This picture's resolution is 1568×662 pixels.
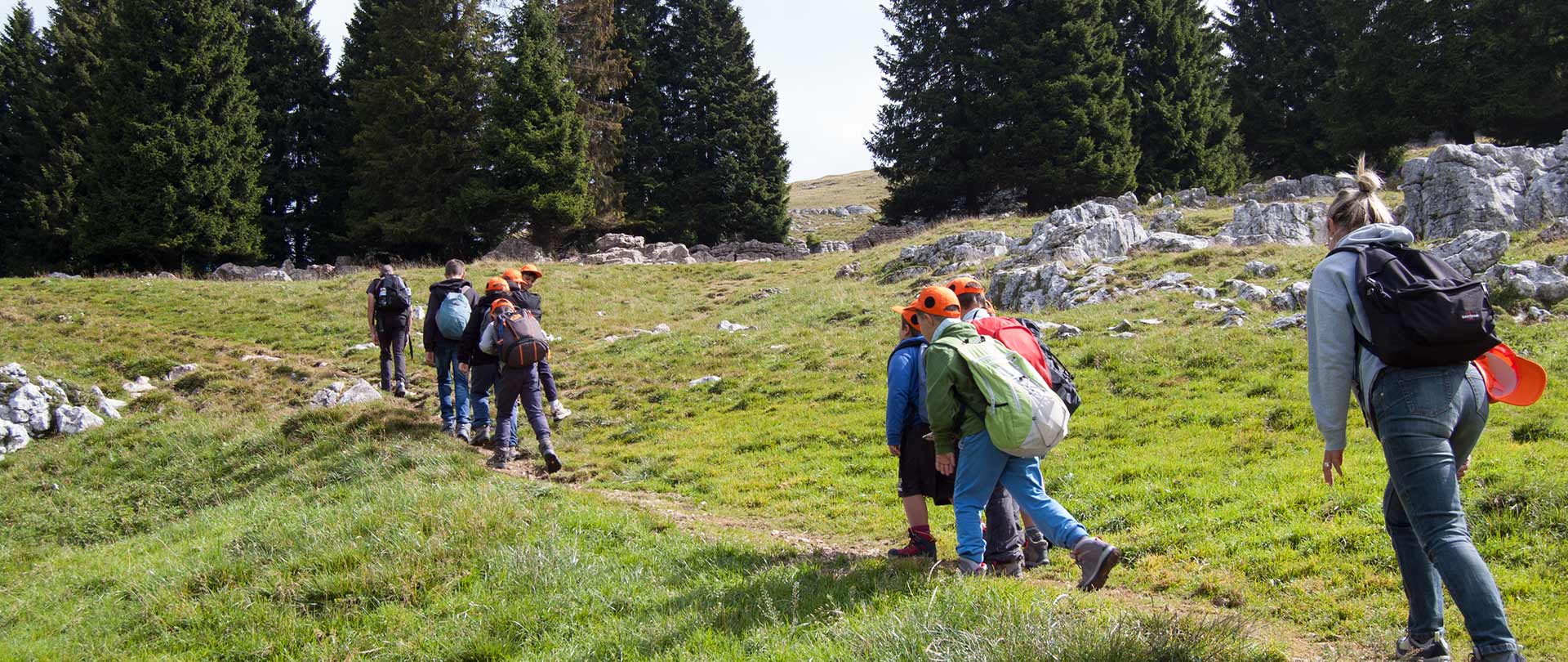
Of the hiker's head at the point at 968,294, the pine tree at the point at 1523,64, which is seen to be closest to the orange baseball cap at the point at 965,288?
the hiker's head at the point at 968,294

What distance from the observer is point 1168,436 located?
384 inches

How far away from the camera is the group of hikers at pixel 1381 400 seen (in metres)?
3.64

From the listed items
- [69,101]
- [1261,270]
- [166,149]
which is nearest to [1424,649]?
[1261,270]

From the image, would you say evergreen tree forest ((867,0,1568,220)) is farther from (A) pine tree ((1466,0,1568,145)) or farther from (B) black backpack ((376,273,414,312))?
(B) black backpack ((376,273,414,312))

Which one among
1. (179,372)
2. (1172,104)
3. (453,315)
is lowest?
(179,372)

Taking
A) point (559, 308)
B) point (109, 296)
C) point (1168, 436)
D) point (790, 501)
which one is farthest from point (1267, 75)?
point (109, 296)

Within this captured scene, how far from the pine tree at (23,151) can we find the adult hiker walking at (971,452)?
41572 mm

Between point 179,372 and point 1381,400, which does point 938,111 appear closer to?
point 179,372

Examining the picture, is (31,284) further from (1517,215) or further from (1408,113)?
(1408,113)

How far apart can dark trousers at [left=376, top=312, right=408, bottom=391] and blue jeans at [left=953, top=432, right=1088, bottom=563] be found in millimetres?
11542

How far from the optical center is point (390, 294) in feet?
45.2

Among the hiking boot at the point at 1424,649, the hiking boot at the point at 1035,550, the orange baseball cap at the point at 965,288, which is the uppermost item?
the orange baseball cap at the point at 965,288

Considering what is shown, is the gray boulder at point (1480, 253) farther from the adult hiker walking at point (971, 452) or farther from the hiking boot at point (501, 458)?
the hiking boot at point (501, 458)

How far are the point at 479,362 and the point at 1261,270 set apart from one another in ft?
49.0
